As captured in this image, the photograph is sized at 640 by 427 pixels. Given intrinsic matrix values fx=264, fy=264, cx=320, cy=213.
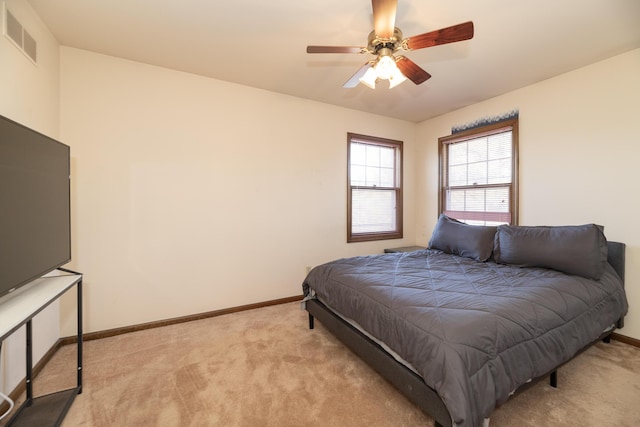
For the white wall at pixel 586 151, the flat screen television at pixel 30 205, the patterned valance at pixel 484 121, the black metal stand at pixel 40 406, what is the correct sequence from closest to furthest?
the flat screen television at pixel 30 205 → the black metal stand at pixel 40 406 → the white wall at pixel 586 151 → the patterned valance at pixel 484 121

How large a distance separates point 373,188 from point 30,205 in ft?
11.6

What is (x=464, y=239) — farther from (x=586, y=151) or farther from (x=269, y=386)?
(x=269, y=386)

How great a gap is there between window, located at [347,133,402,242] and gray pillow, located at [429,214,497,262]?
3.23ft

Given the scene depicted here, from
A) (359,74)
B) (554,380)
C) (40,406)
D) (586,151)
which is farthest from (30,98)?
(586,151)

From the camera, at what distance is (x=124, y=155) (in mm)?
2531

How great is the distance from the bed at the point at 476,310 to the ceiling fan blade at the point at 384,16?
1674 millimetres

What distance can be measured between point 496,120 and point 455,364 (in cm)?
323

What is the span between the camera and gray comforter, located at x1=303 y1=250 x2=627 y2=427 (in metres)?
1.24

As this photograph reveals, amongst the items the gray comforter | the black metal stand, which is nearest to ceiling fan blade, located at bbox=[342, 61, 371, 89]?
the gray comforter

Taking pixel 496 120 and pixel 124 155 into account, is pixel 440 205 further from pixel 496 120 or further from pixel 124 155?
pixel 124 155

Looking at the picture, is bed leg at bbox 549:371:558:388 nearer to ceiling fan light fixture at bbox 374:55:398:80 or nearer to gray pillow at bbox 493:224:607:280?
gray pillow at bbox 493:224:607:280

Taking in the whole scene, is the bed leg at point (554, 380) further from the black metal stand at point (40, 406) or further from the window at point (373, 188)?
the black metal stand at point (40, 406)

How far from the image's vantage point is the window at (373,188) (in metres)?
3.87

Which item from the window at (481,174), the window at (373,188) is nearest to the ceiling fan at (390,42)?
the window at (373,188)
